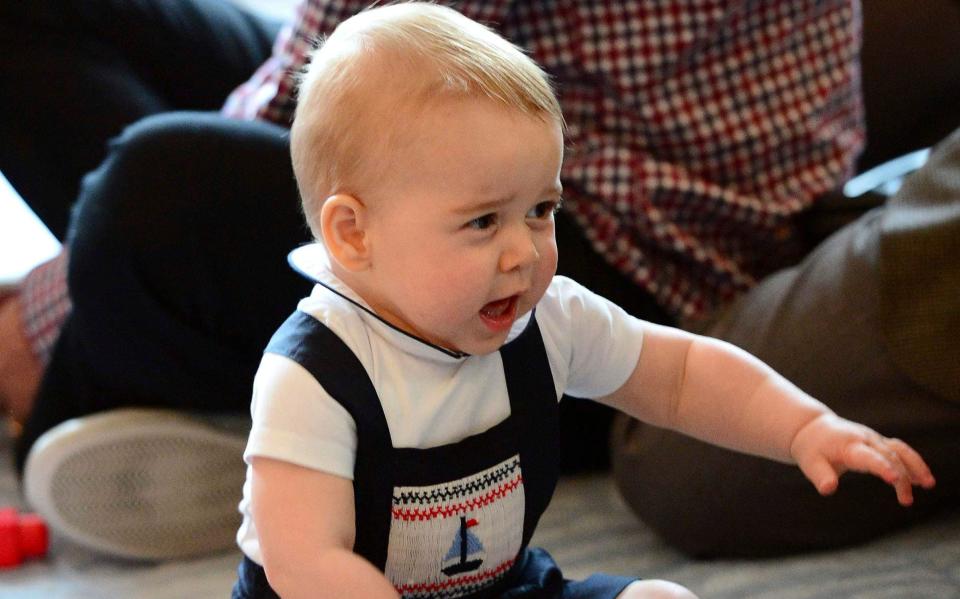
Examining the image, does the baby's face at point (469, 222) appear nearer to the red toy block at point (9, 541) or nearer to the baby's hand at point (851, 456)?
the baby's hand at point (851, 456)

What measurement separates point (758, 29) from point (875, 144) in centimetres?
34

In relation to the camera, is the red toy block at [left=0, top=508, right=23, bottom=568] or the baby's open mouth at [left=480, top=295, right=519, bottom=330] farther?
the red toy block at [left=0, top=508, right=23, bottom=568]

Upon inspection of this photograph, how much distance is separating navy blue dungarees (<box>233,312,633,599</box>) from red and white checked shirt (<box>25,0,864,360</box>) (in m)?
0.41

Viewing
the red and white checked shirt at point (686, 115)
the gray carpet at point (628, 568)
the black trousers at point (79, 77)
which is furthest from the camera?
the black trousers at point (79, 77)

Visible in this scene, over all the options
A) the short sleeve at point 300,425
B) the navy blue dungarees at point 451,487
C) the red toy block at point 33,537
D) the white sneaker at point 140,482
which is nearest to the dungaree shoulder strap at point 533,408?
the navy blue dungarees at point 451,487

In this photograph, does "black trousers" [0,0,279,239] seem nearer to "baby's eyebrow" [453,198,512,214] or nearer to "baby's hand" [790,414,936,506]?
"baby's eyebrow" [453,198,512,214]

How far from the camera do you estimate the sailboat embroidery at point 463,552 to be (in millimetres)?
686

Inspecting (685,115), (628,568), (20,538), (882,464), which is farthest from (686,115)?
(20,538)

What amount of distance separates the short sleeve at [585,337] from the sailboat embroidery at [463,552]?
0.37 ft

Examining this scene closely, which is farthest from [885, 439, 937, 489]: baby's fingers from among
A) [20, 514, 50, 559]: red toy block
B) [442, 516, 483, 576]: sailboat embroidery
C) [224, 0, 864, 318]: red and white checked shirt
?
[20, 514, 50, 559]: red toy block

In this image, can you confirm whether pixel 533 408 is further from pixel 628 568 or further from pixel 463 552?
pixel 628 568

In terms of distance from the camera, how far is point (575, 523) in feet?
3.72

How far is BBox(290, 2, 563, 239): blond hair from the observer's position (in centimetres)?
62

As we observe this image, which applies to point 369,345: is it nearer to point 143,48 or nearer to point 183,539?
point 183,539
